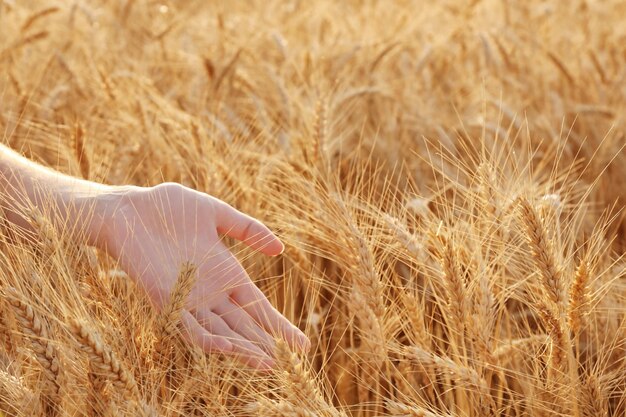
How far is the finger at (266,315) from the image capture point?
1.18 m

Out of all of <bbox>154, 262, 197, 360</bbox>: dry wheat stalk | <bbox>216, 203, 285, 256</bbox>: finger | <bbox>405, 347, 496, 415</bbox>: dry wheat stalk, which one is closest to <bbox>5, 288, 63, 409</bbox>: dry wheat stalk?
<bbox>154, 262, 197, 360</bbox>: dry wheat stalk

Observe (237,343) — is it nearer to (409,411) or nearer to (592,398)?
(409,411)

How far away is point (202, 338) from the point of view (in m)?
1.17

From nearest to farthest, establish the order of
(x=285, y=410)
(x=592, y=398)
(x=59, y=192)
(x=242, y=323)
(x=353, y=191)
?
1. (x=285, y=410)
2. (x=592, y=398)
3. (x=242, y=323)
4. (x=59, y=192)
5. (x=353, y=191)

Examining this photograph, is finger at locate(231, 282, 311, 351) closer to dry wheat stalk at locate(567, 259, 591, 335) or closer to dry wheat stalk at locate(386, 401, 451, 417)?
dry wheat stalk at locate(386, 401, 451, 417)

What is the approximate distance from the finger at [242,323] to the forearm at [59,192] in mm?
247

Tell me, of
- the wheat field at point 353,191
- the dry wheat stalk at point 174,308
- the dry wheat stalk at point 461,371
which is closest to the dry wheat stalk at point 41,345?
the wheat field at point 353,191

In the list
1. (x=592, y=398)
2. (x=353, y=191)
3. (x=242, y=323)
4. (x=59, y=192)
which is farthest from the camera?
(x=353, y=191)

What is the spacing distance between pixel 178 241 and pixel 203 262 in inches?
6.6

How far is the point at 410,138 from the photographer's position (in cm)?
238

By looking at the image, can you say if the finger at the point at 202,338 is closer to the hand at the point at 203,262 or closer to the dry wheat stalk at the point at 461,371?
the hand at the point at 203,262

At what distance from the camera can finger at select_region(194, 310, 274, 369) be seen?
3.73ft

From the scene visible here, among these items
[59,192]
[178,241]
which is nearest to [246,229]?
[178,241]

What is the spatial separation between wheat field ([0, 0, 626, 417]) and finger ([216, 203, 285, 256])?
0.33 ft
